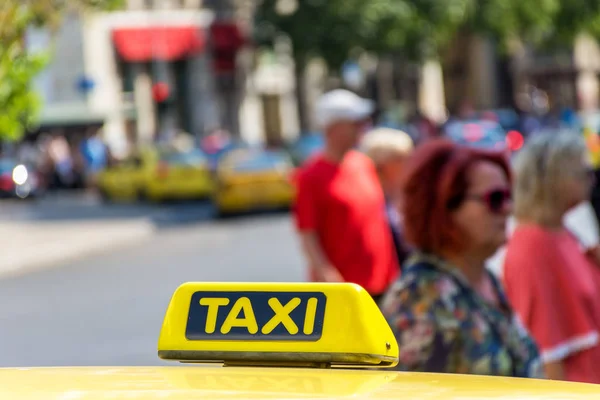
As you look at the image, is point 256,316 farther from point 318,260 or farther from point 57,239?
point 57,239

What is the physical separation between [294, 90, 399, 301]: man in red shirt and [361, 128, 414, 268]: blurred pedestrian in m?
0.05

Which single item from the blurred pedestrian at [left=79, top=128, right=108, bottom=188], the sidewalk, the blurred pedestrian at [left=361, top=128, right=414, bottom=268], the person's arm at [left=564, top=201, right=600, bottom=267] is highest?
the blurred pedestrian at [left=361, top=128, right=414, bottom=268]

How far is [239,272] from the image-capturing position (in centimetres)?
1927

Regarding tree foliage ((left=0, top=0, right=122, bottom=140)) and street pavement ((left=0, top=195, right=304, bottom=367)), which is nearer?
tree foliage ((left=0, top=0, right=122, bottom=140))

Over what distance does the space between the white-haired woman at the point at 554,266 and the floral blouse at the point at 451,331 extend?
0.59 metres

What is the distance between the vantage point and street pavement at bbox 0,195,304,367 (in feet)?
42.8

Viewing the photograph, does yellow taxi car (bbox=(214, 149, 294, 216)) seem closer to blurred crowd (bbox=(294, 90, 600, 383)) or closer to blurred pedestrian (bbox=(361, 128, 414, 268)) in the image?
blurred pedestrian (bbox=(361, 128, 414, 268))

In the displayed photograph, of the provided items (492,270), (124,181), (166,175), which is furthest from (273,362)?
(124,181)

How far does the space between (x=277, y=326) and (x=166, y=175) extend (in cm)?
3460

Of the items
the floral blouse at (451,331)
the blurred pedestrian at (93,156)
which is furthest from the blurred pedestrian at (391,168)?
the blurred pedestrian at (93,156)

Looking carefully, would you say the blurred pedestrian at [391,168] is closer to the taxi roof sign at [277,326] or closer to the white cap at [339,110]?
the white cap at [339,110]

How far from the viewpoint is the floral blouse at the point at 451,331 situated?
4.36m

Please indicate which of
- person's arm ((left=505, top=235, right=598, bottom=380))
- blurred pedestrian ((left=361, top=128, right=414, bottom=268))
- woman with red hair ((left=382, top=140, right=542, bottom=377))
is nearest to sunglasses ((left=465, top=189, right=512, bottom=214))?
woman with red hair ((left=382, top=140, right=542, bottom=377))

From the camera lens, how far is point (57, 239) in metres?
27.8
